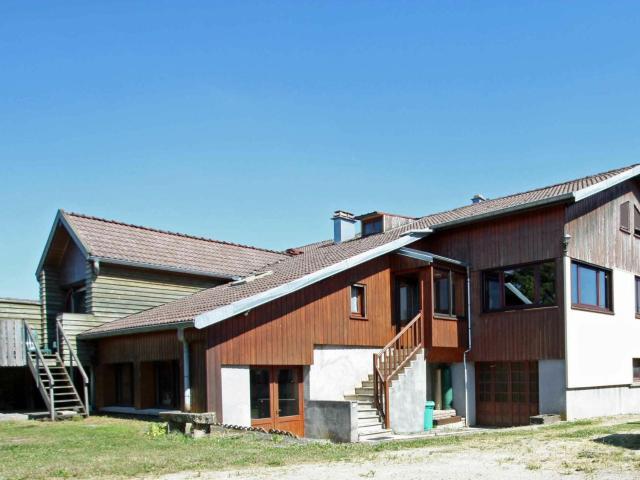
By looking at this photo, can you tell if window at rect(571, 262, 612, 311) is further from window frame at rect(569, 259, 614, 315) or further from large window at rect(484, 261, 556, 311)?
large window at rect(484, 261, 556, 311)

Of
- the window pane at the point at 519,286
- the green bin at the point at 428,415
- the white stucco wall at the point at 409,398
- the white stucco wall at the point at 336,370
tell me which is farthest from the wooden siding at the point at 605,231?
the white stucco wall at the point at 336,370

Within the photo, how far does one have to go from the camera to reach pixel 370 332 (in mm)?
20438

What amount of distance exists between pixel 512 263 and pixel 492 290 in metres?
1.29

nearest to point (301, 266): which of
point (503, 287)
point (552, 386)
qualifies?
point (503, 287)

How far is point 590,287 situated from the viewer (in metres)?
21.0

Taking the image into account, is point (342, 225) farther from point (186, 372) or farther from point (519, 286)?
point (186, 372)

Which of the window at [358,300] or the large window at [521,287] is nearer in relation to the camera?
the large window at [521,287]

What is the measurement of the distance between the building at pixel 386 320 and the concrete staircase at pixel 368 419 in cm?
5

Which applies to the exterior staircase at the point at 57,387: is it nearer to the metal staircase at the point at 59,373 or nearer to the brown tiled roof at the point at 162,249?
the metal staircase at the point at 59,373

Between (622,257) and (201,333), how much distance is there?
13.8 metres

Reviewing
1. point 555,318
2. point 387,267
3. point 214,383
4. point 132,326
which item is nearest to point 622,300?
point 555,318

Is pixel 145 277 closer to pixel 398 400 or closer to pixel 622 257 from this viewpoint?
pixel 398 400

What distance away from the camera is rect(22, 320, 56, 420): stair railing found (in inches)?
720

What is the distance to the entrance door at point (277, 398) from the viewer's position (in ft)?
57.0
